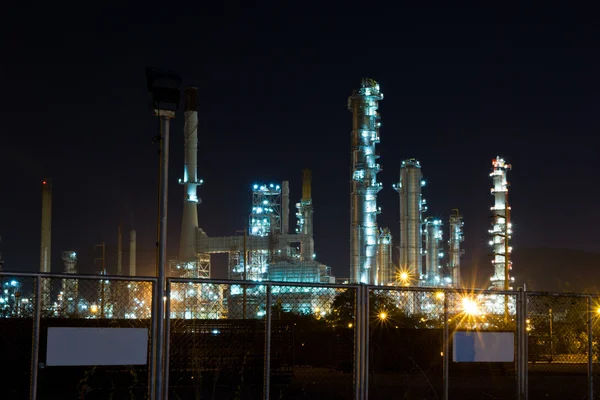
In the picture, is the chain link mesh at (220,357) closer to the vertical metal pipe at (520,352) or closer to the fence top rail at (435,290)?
the fence top rail at (435,290)

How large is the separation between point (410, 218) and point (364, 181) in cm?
999

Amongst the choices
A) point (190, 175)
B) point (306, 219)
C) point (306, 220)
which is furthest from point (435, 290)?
point (306, 219)

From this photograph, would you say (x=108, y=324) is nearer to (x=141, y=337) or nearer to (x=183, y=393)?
(x=183, y=393)

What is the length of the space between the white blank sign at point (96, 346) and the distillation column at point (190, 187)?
61930 millimetres

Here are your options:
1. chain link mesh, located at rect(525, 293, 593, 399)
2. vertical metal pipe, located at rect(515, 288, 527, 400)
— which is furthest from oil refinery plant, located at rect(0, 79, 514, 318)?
vertical metal pipe, located at rect(515, 288, 527, 400)

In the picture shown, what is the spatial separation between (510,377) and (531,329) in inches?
268

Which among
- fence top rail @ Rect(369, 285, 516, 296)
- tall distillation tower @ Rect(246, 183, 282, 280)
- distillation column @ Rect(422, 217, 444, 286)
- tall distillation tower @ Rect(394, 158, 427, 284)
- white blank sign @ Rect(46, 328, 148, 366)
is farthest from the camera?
distillation column @ Rect(422, 217, 444, 286)

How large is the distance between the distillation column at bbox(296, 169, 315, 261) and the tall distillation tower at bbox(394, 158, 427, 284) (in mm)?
11806

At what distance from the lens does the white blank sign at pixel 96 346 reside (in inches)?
303

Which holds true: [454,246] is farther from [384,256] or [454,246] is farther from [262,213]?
[262,213]

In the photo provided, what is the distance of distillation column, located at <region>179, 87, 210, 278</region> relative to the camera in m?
69.2

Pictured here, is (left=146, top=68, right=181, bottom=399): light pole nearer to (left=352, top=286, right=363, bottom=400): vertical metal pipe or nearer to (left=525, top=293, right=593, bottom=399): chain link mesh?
(left=352, top=286, right=363, bottom=400): vertical metal pipe

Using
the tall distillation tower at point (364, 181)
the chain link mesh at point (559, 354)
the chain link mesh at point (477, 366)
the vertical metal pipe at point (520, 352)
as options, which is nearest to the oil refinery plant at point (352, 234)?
the tall distillation tower at point (364, 181)

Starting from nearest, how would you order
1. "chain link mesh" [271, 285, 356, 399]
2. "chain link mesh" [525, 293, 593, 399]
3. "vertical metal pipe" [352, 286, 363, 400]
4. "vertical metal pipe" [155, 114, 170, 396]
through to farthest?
"vertical metal pipe" [155, 114, 170, 396], "vertical metal pipe" [352, 286, 363, 400], "chain link mesh" [271, 285, 356, 399], "chain link mesh" [525, 293, 593, 399]
